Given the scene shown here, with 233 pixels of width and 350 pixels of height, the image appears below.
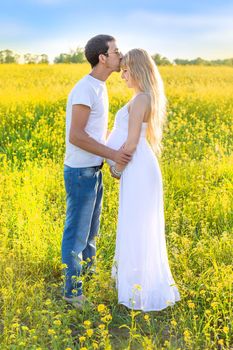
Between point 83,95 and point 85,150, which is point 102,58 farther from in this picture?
point 85,150

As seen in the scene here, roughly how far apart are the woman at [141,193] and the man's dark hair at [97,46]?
177mm

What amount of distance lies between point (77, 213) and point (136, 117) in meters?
0.84

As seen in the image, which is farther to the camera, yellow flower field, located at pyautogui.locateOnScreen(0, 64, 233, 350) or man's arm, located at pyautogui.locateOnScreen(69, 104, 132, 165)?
man's arm, located at pyautogui.locateOnScreen(69, 104, 132, 165)

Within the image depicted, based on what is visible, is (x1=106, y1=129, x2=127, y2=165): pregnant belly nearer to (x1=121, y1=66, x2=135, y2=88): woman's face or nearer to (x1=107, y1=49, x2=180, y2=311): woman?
(x1=107, y1=49, x2=180, y2=311): woman

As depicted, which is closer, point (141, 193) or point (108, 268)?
point (141, 193)

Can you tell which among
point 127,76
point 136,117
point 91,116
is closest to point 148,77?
point 127,76

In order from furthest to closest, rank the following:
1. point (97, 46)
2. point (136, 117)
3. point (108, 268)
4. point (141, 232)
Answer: point (108, 268)
point (141, 232)
point (97, 46)
point (136, 117)

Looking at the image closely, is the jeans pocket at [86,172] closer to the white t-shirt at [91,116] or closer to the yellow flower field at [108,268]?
the white t-shirt at [91,116]

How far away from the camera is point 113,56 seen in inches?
164

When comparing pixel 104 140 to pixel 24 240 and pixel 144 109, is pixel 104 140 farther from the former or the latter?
pixel 24 240

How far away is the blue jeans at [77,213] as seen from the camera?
423 centimetres

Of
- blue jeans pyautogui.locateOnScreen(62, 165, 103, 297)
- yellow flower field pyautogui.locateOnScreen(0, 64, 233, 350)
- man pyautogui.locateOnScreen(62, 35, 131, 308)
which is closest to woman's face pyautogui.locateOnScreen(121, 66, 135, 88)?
man pyautogui.locateOnScreen(62, 35, 131, 308)

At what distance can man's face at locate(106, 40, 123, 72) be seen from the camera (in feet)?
13.6

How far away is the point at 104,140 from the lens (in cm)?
432
